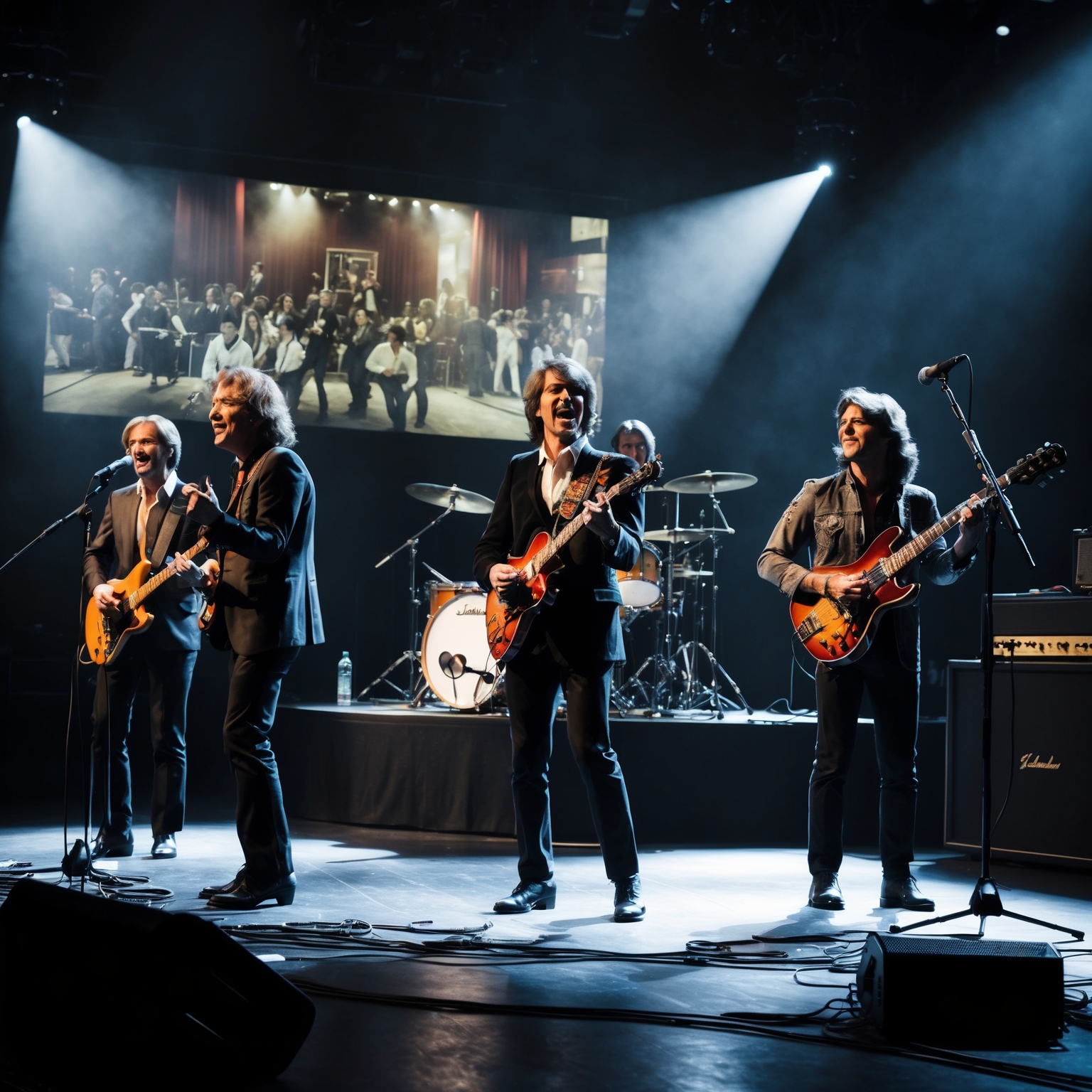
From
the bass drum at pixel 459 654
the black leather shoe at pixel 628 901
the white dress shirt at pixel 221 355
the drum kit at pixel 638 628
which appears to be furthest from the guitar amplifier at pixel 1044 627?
the white dress shirt at pixel 221 355

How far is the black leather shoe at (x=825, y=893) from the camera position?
14.6 ft

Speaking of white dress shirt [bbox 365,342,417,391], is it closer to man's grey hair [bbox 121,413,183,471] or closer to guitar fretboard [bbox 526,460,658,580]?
man's grey hair [bbox 121,413,183,471]

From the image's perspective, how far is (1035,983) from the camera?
8.93ft

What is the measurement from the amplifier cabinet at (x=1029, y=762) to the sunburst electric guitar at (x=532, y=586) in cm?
223

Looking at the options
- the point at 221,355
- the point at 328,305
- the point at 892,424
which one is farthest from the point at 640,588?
the point at 221,355

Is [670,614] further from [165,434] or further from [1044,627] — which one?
[165,434]

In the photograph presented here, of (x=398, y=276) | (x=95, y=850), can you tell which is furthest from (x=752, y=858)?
(x=398, y=276)

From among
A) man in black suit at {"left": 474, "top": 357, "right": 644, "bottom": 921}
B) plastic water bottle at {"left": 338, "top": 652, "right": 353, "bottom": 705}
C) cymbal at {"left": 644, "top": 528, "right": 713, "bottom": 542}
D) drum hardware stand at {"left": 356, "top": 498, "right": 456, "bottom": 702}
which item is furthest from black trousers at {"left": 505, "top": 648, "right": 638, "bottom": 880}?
plastic water bottle at {"left": 338, "top": 652, "right": 353, "bottom": 705}

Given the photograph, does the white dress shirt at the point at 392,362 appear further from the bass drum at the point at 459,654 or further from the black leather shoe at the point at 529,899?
the black leather shoe at the point at 529,899

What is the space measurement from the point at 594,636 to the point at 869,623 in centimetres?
98

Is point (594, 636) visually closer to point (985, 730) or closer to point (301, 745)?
point (985, 730)

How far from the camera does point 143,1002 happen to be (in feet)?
7.23

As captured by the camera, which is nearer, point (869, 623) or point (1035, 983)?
point (1035, 983)

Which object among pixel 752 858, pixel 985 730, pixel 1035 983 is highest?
pixel 985 730
